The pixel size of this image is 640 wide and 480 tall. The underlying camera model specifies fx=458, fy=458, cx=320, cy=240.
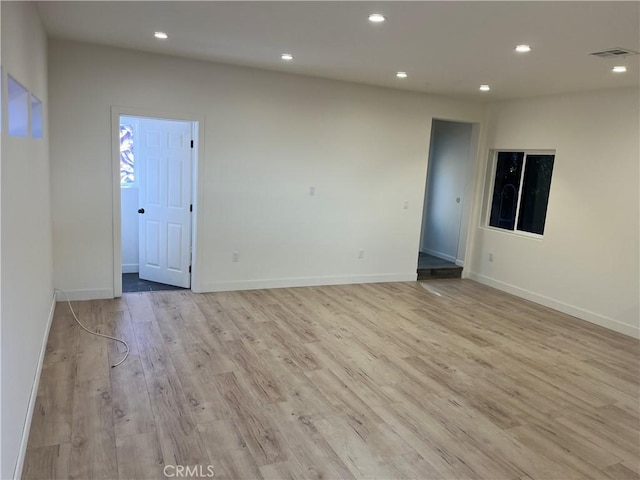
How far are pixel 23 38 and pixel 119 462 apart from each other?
2416mm

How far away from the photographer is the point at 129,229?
20.0 ft

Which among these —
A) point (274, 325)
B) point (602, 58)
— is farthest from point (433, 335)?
point (602, 58)

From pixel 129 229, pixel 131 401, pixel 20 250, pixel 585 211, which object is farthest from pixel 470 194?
pixel 20 250

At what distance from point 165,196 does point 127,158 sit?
1146 millimetres

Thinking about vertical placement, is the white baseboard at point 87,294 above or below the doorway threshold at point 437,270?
below

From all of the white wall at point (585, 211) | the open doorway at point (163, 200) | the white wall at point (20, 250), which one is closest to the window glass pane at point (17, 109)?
the white wall at point (20, 250)

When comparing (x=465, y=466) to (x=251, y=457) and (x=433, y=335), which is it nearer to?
(x=251, y=457)

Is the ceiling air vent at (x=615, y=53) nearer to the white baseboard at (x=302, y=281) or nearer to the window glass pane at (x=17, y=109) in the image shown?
the white baseboard at (x=302, y=281)

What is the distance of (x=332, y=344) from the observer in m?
4.04

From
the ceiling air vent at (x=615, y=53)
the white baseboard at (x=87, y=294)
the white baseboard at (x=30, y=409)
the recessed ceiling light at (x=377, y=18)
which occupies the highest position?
the ceiling air vent at (x=615, y=53)

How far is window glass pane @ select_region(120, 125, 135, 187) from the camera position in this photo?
602 cm

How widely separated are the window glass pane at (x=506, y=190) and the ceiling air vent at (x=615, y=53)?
2.62 meters

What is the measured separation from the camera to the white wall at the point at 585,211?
15.8ft

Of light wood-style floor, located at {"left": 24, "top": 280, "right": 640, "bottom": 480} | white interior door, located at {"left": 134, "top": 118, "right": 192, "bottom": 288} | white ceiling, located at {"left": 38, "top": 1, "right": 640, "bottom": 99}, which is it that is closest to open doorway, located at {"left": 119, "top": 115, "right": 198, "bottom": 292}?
white interior door, located at {"left": 134, "top": 118, "right": 192, "bottom": 288}
